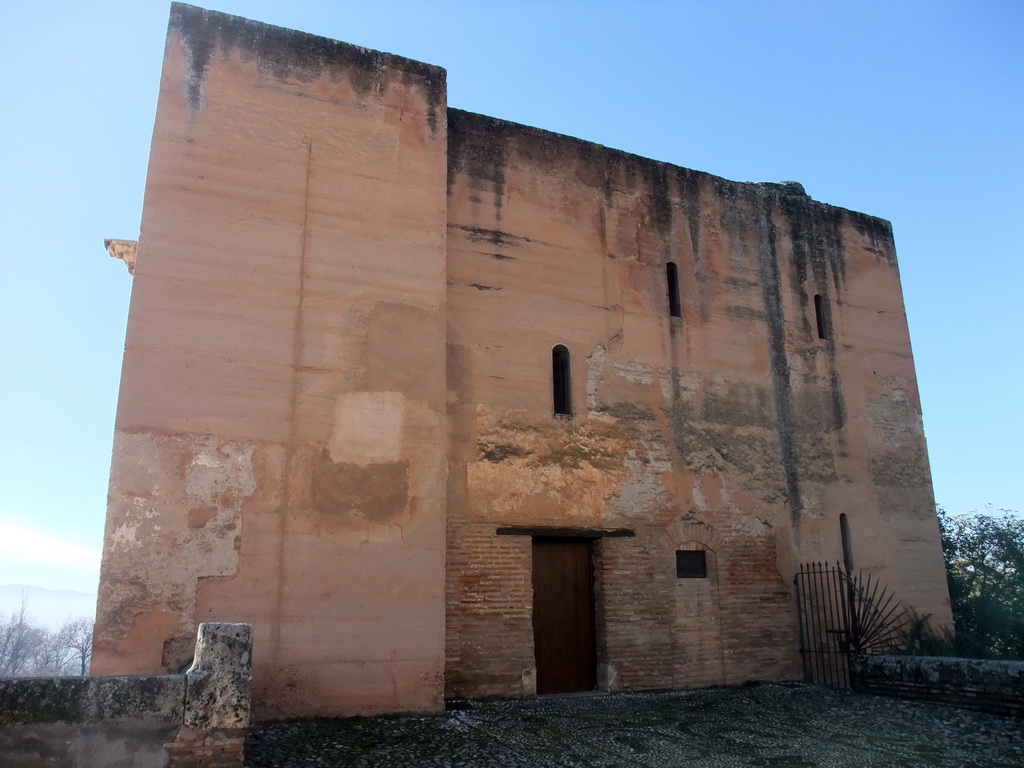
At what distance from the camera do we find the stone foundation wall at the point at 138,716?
4.88 m

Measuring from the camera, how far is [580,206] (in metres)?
10.4

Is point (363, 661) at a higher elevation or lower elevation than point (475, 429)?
lower

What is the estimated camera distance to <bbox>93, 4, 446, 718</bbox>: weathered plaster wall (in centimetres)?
708

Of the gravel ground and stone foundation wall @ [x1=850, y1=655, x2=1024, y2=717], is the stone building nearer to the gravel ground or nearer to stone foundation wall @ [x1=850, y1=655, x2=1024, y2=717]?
the gravel ground

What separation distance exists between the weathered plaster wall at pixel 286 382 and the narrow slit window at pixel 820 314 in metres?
5.99

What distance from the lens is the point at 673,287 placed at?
1082 centimetres

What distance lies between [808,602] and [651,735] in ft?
13.8

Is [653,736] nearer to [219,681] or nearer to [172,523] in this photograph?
[219,681]

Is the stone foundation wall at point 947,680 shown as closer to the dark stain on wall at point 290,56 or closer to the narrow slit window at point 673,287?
the narrow slit window at point 673,287

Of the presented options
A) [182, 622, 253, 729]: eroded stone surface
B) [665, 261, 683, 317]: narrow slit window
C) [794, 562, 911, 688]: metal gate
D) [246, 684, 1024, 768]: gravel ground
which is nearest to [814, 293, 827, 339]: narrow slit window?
[665, 261, 683, 317]: narrow slit window

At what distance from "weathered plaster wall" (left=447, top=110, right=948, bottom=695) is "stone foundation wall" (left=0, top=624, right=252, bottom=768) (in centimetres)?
317

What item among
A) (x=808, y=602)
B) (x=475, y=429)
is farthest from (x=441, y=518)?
(x=808, y=602)

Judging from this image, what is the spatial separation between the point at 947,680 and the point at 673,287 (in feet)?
17.7

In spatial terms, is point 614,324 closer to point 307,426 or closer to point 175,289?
point 307,426
